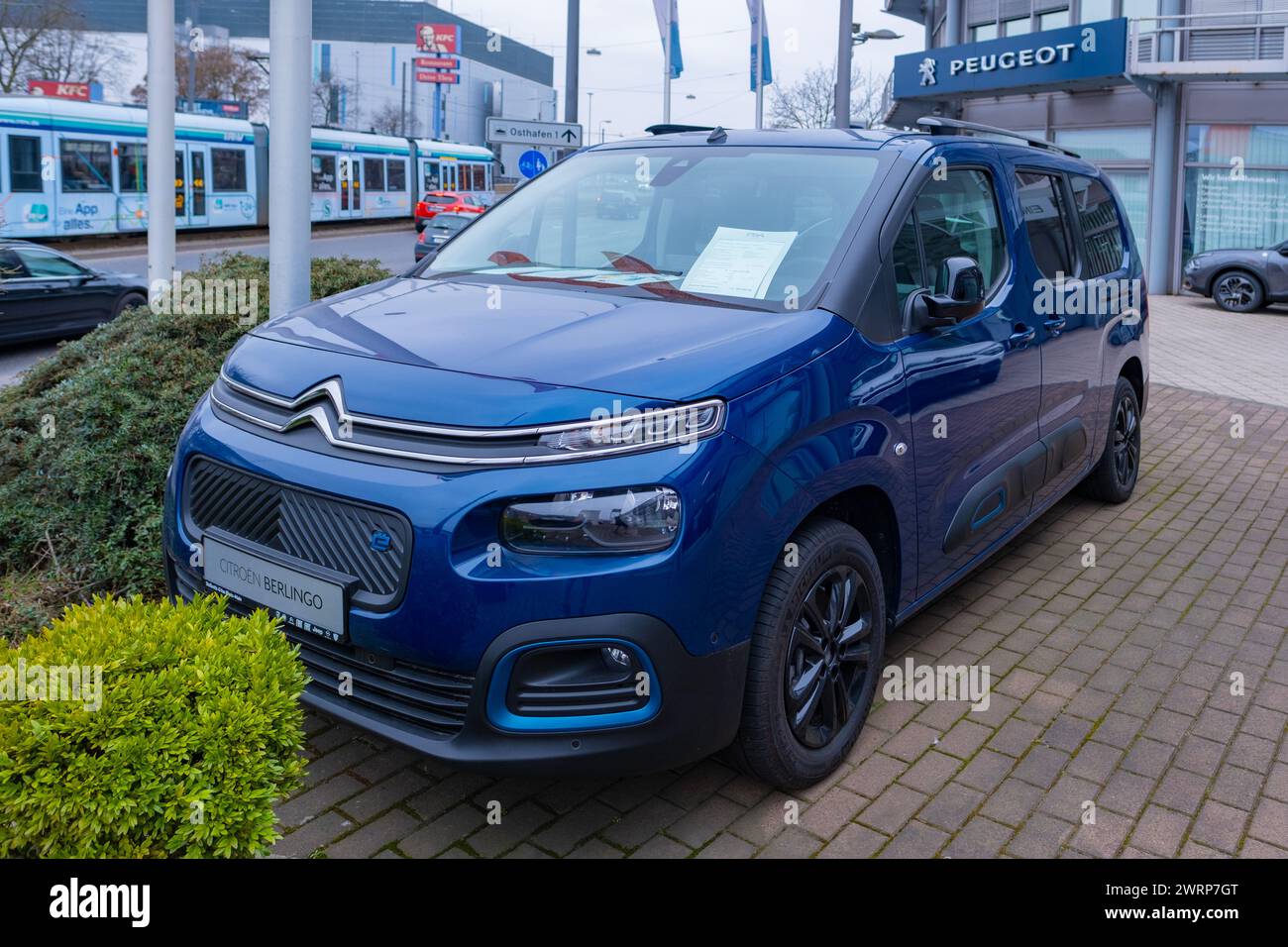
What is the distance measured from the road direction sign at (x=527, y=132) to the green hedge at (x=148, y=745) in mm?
14568

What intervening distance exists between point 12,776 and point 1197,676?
4110 mm

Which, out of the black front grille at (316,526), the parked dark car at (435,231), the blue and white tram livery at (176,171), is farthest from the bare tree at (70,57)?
the black front grille at (316,526)

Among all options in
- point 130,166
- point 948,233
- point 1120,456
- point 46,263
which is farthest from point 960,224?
point 130,166

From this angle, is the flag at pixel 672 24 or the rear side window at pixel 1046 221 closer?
the rear side window at pixel 1046 221

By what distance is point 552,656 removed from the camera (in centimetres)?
296

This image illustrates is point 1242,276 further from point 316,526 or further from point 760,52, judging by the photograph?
point 316,526

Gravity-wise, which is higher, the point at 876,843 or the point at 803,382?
the point at 803,382

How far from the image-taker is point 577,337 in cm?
343

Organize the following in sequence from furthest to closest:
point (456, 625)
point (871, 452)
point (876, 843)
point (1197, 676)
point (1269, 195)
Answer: point (1269, 195) < point (1197, 676) < point (871, 452) < point (876, 843) < point (456, 625)

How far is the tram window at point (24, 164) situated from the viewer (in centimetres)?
2348

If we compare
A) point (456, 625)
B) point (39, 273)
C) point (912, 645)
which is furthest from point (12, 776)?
point (39, 273)

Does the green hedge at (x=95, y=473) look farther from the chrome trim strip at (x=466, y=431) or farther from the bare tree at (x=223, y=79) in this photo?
the bare tree at (x=223, y=79)

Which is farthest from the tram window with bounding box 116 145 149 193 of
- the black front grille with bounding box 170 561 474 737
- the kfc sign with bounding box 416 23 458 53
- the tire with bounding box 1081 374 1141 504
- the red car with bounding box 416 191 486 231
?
the kfc sign with bounding box 416 23 458 53

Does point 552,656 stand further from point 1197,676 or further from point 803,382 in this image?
point 1197,676
